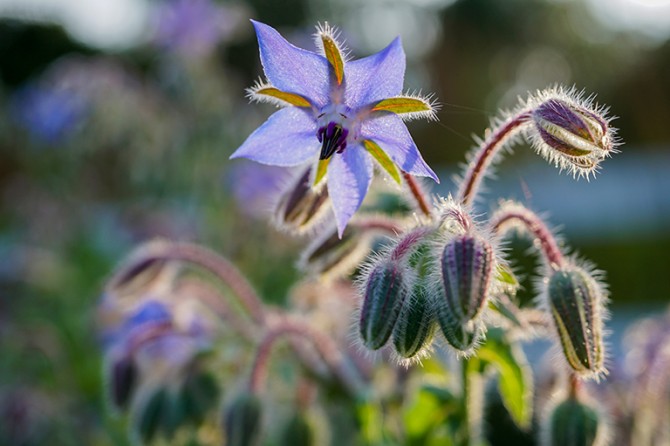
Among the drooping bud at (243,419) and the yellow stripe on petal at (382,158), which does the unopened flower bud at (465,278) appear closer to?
the yellow stripe on petal at (382,158)

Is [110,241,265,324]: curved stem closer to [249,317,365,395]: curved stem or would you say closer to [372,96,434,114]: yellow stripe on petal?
[249,317,365,395]: curved stem

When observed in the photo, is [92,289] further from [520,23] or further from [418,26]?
[520,23]

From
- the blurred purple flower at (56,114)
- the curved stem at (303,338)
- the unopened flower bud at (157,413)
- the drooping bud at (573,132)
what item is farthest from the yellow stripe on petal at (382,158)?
the blurred purple flower at (56,114)

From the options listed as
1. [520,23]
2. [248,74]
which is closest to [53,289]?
[248,74]

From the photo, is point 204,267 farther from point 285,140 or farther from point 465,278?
point 465,278

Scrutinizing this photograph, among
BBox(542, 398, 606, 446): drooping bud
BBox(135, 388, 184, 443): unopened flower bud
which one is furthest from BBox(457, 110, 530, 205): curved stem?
BBox(135, 388, 184, 443): unopened flower bud

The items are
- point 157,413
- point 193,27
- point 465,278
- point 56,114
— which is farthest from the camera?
point 193,27

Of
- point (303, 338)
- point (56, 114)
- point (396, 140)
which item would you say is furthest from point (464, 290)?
point (56, 114)

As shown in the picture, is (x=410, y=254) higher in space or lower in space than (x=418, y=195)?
lower
